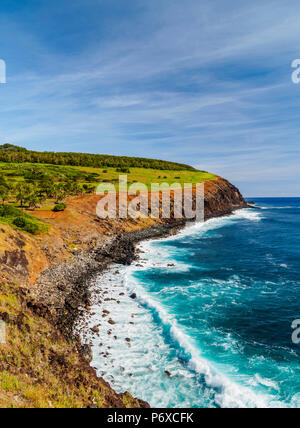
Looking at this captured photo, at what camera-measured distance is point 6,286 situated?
18.4 metres

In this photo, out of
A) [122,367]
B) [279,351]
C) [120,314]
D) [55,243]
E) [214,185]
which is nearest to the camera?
[122,367]

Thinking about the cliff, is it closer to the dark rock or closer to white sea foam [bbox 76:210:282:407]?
the dark rock

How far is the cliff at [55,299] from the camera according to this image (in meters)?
11.7

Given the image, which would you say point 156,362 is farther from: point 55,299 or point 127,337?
point 55,299

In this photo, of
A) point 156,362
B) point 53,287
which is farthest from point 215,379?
point 53,287

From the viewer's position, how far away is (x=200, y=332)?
1877 centimetres

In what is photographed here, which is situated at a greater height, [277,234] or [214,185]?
[214,185]

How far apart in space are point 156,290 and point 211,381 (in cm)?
1300

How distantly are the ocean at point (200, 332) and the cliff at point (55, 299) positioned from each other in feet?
5.95

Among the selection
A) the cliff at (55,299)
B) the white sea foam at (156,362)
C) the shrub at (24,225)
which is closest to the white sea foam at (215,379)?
the white sea foam at (156,362)

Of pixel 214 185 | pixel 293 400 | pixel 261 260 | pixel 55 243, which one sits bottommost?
pixel 293 400

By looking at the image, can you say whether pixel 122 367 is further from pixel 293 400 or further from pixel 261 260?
pixel 261 260

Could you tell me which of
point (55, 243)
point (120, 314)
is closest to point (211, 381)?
point (120, 314)

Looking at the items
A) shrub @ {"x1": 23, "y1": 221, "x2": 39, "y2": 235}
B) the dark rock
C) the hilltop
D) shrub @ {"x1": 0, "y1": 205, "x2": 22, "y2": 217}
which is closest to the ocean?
the dark rock
